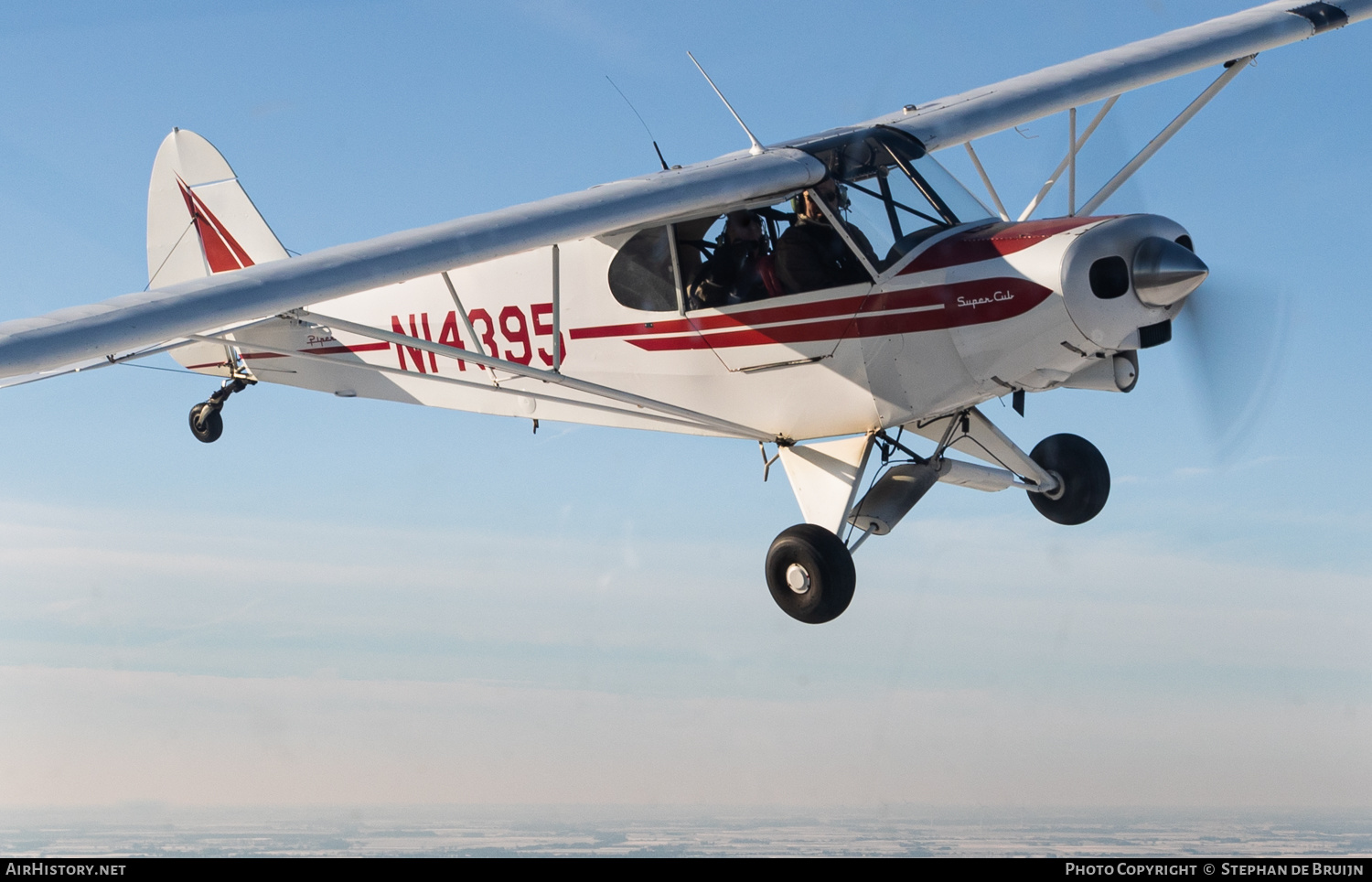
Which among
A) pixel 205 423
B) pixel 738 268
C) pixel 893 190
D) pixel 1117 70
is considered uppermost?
pixel 1117 70

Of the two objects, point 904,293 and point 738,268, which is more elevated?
point 738,268

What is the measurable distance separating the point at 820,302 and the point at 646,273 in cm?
169

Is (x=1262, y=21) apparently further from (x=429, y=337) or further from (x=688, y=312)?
(x=429, y=337)

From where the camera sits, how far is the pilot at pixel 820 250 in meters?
9.76

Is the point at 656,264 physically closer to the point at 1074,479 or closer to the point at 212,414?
the point at 1074,479

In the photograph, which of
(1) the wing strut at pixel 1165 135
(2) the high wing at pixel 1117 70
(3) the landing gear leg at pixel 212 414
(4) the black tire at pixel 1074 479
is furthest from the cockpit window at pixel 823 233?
(3) the landing gear leg at pixel 212 414

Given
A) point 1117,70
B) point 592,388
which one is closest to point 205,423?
point 592,388

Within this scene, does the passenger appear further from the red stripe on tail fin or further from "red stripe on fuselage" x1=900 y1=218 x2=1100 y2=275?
the red stripe on tail fin

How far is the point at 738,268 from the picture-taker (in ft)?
33.6

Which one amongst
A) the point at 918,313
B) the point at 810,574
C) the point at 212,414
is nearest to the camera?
the point at 918,313

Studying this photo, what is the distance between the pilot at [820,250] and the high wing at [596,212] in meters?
0.22

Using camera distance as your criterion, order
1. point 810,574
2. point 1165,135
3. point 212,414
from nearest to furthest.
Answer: point 810,574, point 1165,135, point 212,414

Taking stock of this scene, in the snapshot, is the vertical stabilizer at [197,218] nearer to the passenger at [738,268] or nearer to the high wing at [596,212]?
the high wing at [596,212]

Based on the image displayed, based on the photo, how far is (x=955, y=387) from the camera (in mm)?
9766
